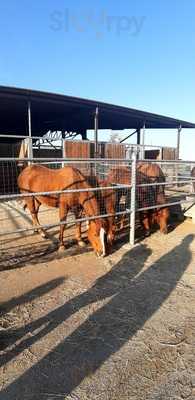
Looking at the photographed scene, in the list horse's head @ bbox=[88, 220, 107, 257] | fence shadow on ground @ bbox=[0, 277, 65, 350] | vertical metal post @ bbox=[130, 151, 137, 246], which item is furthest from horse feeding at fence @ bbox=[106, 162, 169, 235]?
fence shadow on ground @ bbox=[0, 277, 65, 350]

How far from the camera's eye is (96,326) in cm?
269

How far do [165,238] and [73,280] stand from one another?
250 centimetres

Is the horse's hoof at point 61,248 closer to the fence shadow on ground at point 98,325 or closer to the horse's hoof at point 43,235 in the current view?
the horse's hoof at point 43,235

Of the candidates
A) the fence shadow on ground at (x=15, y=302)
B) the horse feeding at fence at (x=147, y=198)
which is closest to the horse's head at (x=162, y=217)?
the horse feeding at fence at (x=147, y=198)

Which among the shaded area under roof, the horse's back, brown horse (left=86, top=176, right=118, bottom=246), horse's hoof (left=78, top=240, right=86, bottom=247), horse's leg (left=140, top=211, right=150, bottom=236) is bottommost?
horse's hoof (left=78, top=240, right=86, bottom=247)

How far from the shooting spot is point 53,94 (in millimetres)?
10453

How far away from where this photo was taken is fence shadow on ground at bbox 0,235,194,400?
2.04 meters

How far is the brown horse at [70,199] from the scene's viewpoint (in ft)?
14.9

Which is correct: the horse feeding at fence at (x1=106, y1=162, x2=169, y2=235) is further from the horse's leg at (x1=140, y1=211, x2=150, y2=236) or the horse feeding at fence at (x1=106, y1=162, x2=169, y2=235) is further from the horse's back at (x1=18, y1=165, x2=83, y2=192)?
the horse's back at (x1=18, y1=165, x2=83, y2=192)

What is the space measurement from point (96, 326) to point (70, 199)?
2.44 metres

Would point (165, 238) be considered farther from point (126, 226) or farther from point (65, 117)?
point (65, 117)

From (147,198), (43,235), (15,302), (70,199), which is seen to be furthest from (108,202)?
(15,302)

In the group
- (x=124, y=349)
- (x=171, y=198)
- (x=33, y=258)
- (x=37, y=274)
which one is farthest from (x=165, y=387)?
(x=171, y=198)

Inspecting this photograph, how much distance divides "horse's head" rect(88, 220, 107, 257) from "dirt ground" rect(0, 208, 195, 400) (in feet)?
0.40
